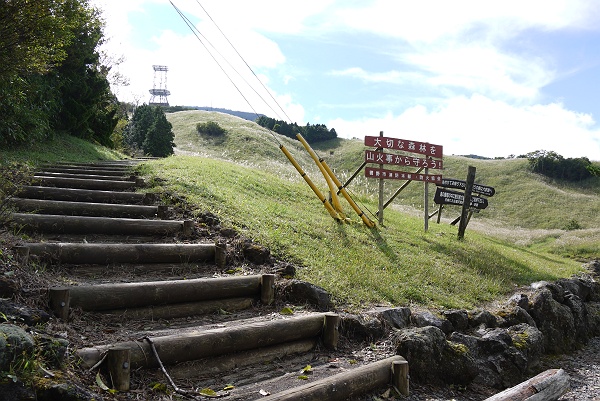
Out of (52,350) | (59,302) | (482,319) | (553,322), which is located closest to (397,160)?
(553,322)

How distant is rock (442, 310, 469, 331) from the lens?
7.36 m

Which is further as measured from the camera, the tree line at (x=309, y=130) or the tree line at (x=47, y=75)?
the tree line at (x=309, y=130)

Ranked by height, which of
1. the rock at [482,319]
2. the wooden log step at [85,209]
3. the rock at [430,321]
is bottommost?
the rock at [482,319]

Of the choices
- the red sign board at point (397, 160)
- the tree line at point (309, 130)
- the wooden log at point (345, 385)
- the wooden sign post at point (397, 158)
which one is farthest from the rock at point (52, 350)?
the tree line at point (309, 130)

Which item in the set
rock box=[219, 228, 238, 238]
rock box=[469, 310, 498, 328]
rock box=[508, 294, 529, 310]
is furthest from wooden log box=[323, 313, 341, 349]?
rock box=[508, 294, 529, 310]

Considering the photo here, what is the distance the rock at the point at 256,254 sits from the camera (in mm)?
6992

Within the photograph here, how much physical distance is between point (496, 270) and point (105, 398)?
9.84 meters

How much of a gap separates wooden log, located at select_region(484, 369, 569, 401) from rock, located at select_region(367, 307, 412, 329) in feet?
4.52

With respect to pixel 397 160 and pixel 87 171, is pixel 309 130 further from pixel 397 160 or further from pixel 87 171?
pixel 87 171

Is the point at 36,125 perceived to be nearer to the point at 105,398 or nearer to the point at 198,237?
the point at 198,237

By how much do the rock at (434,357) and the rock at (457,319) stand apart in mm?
1133

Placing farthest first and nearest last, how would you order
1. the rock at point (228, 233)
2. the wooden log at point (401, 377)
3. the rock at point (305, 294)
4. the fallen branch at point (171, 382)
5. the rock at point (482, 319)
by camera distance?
the rock at point (482, 319), the rock at point (228, 233), the rock at point (305, 294), the wooden log at point (401, 377), the fallen branch at point (171, 382)

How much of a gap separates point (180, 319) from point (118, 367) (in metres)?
1.48

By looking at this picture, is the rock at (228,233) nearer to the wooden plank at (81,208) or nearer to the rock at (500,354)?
the wooden plank at (81,208)
